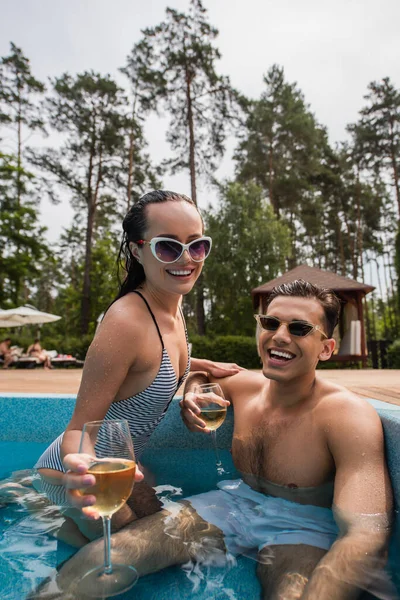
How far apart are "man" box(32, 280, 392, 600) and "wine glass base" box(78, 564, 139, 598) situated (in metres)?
0.04

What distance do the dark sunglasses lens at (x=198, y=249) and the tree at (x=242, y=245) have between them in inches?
835

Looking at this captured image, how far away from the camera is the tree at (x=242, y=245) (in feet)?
77.0

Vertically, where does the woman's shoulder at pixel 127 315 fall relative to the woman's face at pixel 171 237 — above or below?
below

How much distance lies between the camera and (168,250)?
6.55 ft

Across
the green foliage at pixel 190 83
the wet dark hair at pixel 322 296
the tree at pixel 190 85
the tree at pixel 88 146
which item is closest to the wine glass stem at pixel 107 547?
the wet dark hair at pixel 322 296

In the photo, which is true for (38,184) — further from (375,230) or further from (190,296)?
(375,230)

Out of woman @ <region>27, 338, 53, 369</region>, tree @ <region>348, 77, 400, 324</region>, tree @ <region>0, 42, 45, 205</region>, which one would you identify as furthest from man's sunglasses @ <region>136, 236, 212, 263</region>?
tree @ <region>348, 77, 400, 324</region>

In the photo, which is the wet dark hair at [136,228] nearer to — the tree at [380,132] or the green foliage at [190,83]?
the green foliage at [190,83]

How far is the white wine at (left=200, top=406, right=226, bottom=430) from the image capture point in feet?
7.04

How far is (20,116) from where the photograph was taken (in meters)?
21.1

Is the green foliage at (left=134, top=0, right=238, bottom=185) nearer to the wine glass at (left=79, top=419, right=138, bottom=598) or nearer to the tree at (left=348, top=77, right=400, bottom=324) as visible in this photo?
the tree at (left=348, top=77, right=400, bottom=324)

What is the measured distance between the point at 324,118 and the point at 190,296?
1482 centimetres

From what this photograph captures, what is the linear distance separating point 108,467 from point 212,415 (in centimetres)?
109

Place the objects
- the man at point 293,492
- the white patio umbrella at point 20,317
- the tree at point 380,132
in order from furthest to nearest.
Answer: the tree at point 380,132
the white patio umbrella at point 20,317
the man at point 293,492
